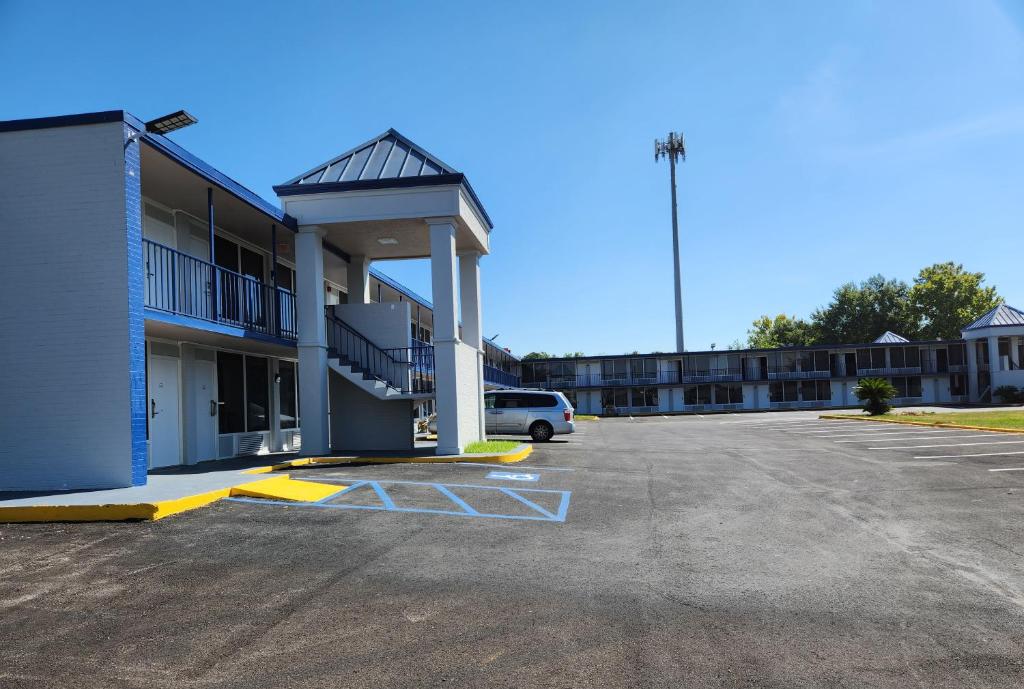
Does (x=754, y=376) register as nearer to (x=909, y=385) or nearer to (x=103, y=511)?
(x=909, y=385)

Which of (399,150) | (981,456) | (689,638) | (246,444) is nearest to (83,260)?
(246,444)

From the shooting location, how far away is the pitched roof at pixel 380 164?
1670cm

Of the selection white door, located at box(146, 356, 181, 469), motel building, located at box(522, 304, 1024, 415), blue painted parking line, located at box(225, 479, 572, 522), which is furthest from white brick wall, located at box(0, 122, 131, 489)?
motel building, located at box(522, 304, 1024, 415)

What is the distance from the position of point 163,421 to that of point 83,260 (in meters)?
4.69

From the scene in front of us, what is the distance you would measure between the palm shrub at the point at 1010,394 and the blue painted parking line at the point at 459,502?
173 ft

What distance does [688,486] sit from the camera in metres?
11.6

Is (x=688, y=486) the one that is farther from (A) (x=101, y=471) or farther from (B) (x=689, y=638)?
(A) (x=101, y=471)

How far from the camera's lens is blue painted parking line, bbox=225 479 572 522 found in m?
8.81

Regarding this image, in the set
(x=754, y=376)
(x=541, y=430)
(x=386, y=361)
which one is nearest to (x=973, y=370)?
(x=754, y=376)

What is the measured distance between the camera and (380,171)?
1686 cm

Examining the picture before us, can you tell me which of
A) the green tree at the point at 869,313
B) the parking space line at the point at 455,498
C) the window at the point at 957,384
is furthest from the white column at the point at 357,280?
the green tree at the point at 869,313

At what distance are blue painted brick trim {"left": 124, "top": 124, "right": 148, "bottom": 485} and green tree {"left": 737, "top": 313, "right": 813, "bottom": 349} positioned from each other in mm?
83079

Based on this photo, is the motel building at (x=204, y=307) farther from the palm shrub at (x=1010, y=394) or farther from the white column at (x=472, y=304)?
the palm shrub at (x=1010, y=394)

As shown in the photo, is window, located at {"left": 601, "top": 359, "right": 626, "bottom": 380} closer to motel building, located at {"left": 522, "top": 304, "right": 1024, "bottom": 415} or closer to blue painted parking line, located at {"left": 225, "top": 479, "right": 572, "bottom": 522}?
motel building, located at {"left": 522, "top": 304, "right": 1024, "bottom": 415}
